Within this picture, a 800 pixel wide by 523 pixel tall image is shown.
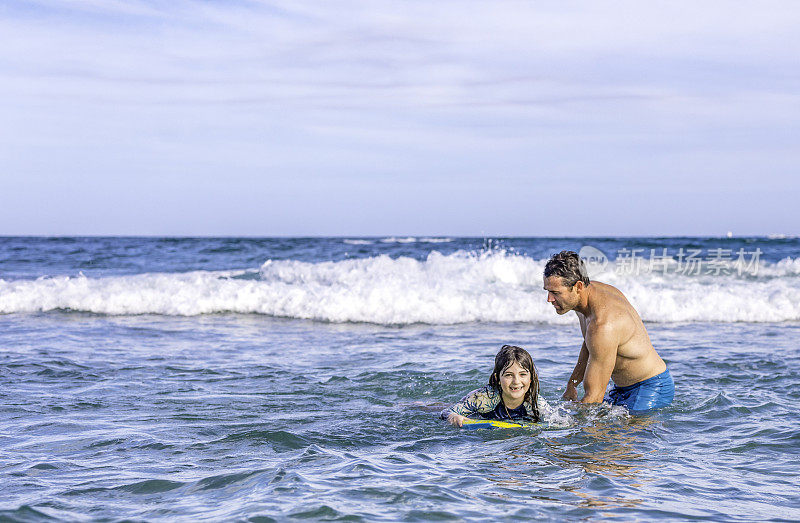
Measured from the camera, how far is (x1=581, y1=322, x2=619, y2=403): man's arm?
18.7 ft

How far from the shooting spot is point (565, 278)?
5609mm

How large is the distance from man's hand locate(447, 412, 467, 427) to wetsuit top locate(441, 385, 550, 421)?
0.12 ft

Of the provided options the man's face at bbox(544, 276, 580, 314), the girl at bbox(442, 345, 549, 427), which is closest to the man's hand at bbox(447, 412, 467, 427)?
the girl at bbox(442, 345, 549, 427)

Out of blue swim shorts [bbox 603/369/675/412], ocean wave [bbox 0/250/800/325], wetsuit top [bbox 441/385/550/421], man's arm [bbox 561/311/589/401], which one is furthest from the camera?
ocean wave [bbox 0/250/800/325]

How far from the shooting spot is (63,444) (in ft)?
17.8

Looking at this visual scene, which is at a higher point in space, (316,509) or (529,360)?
(529,360)

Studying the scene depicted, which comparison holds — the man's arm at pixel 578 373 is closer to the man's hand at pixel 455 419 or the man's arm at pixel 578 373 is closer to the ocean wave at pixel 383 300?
the man's hand at pixel 455 419

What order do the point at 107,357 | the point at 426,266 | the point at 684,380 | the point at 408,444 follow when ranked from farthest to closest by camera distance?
the point at 426,266 < the point at 107,357 < the point at 684,380 < the point at 408,444

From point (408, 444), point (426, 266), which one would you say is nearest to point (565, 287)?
point (408, 444)

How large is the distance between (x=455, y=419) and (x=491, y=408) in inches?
12.3

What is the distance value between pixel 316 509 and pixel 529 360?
2.35m

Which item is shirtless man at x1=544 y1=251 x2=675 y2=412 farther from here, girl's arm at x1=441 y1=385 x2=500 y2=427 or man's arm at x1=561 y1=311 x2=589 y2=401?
girl's arm at x1=441 y1=385 x2=500 y2=427

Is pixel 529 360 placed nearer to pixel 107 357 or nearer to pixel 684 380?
pixel 684 380

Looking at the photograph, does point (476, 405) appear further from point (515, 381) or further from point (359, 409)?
point (359, 409)
